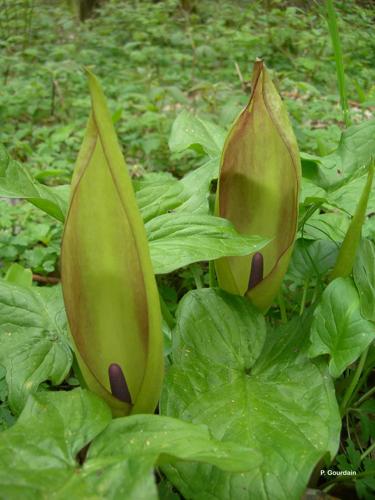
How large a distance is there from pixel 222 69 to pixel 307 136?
1.32 metres

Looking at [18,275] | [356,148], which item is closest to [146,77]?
[18,275]

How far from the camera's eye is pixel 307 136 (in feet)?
6.07

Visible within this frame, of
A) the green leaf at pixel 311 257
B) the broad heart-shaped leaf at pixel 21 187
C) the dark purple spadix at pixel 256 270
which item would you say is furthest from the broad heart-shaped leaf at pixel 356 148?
the broad heart-shaped leaf at pixel 21 187

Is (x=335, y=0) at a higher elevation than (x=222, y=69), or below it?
higher

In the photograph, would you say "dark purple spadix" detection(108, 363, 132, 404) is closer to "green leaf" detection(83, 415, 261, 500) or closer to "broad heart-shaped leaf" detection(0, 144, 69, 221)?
"green leaf" detection(83, 415, 261, 500)

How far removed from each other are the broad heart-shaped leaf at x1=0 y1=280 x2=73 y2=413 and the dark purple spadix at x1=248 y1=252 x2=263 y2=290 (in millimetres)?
293

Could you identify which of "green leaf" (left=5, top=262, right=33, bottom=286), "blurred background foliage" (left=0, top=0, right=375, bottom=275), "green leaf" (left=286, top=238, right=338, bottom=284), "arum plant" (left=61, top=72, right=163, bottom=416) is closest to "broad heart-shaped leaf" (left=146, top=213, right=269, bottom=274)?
"arum plant" (left=61, top=72, right=163, bottom=416)

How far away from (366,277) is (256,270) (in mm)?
158

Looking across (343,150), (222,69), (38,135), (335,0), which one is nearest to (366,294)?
(343,150)

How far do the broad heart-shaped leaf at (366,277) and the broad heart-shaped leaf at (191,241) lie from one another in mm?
163

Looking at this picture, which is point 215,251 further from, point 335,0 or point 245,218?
point 335,0

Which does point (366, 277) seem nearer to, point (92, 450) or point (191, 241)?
point (191, 241)

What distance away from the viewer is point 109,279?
60 cm

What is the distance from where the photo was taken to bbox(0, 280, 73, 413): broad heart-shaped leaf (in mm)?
750
